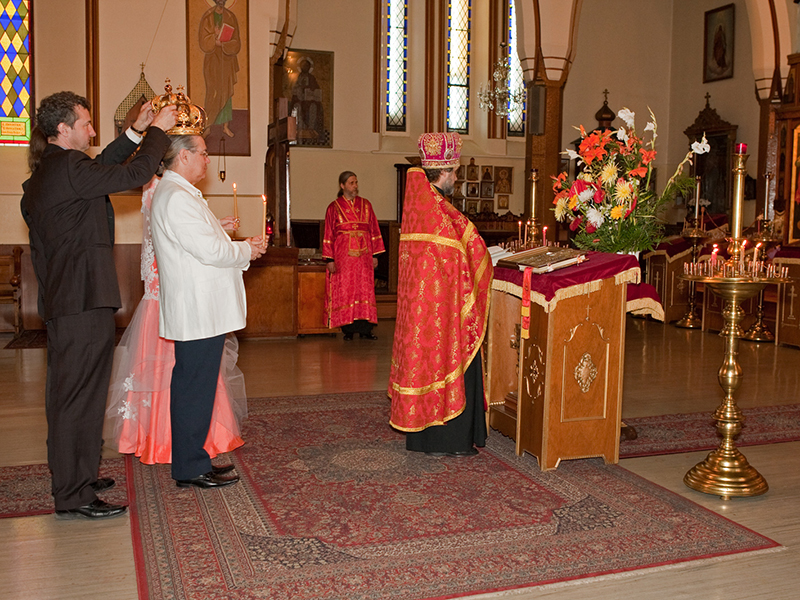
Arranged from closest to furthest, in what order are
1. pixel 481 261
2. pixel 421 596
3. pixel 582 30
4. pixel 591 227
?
1. pixel 421 596
2. pixel 481 261
3. pixel 591 227
4. pixel 582 30

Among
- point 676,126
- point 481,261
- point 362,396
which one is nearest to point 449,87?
point 676,126

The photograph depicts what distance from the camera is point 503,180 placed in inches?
658

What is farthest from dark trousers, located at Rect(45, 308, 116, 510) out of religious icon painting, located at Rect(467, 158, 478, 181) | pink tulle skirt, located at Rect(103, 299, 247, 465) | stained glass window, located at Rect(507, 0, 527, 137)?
stained glass window, located at Rect(507, 0, 527, 137)

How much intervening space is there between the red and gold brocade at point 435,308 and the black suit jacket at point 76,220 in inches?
58.6

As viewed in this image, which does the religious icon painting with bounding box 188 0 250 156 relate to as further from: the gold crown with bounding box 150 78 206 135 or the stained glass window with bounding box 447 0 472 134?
the stained glass window with bounding box 447 0 472 134

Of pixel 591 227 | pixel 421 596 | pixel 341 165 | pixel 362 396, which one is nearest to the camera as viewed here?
pixel 421 596

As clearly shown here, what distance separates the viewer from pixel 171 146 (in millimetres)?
3824

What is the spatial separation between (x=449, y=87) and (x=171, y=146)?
13.4 metres

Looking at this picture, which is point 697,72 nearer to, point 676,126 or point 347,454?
point 676,126

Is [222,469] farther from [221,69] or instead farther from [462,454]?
[221,69]

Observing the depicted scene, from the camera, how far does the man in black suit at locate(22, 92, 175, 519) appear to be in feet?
11.6

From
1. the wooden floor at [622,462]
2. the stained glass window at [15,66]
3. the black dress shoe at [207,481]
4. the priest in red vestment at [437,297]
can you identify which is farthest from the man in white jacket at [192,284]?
the stained glass window at [15,66]

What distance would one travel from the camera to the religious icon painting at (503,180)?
16672 mm

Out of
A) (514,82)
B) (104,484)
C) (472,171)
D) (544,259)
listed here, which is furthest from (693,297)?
(104,484)
